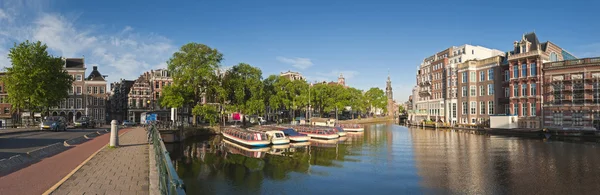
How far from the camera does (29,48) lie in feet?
195

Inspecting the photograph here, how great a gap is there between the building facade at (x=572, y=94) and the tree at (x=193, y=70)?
6500cm

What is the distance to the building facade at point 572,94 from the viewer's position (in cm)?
6053

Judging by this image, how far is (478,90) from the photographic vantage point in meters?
85.2

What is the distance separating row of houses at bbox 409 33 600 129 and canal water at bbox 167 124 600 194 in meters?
25.8

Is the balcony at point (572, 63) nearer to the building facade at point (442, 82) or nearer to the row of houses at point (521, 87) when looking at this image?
the row of houses at point (521, 87)

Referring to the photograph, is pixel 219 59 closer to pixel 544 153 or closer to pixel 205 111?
pixel 205 111

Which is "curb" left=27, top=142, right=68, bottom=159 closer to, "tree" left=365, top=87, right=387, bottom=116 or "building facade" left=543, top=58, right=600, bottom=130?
"building facade" left=543, top=58, right=600, bottom=130

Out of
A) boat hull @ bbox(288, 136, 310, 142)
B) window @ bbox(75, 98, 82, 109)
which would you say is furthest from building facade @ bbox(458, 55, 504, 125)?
window @ bbox(75, 98, 82, 109)

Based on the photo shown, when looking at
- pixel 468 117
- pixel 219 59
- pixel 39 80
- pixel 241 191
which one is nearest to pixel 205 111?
pixel 219 59

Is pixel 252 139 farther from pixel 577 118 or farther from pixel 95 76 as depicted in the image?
pixel 95 76

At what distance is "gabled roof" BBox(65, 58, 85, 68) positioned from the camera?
8988 centimetres

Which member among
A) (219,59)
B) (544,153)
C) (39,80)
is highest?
(219,59)

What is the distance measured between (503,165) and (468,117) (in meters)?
59.9

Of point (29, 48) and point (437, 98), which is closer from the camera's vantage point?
point (29, 48)
